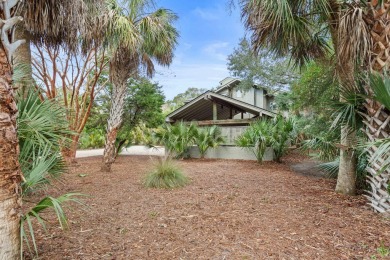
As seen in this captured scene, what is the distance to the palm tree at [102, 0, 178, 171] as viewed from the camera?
7.41 metres

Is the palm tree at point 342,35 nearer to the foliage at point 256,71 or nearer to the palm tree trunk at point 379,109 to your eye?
the palm tree trunk at point 379,109

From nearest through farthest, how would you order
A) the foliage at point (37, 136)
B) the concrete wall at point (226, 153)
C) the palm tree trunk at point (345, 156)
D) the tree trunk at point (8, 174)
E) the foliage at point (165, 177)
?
1. the tree trunk at point (8, 174)
2. the foliage at point (37, 136)
3. the palm tree trunk at point (345, 156)
4. the foliage at point (165, 177)
5. the concrete wall at point (226, 153)

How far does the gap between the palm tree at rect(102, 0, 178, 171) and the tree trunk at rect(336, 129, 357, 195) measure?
6.29m

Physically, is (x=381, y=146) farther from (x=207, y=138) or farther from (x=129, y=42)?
(x=207, y=138)

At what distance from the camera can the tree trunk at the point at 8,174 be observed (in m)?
1.89

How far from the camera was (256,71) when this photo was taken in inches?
757

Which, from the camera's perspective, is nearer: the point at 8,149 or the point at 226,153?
the point at 8,149

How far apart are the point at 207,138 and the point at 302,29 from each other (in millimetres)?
8301

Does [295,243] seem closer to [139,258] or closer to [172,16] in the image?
[139,258]

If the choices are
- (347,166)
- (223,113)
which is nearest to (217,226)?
(347,166)

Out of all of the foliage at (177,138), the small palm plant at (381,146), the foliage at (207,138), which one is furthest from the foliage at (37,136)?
the foliage at (207,138)

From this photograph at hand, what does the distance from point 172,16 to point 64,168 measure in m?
7.19

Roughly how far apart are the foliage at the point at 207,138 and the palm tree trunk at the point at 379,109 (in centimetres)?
936

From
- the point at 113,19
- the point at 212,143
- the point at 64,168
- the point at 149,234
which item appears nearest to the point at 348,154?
the point at 149,234
